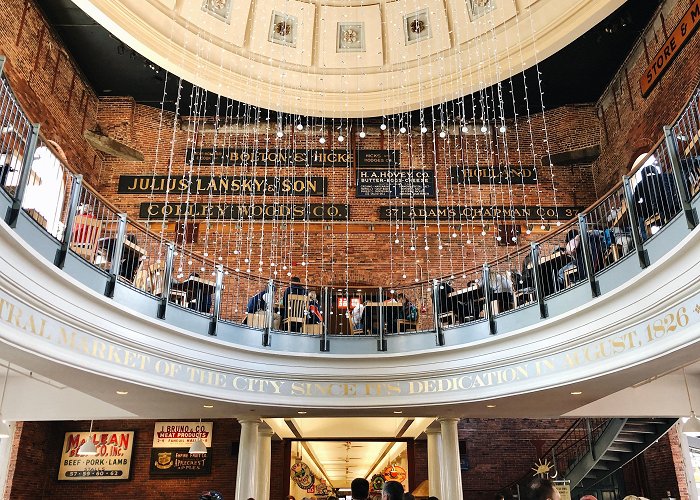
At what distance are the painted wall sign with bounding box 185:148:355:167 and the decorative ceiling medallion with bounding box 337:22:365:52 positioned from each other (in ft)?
8.31

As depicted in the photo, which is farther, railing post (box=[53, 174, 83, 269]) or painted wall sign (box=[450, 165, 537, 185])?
painted wall sign (box=[450, 165, 537, 185])

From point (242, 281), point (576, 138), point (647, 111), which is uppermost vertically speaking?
point (576, 138)

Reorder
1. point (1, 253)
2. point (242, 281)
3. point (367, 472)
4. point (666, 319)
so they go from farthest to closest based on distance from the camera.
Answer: point (367, 472) < point (242, 281) < point (666, 319) < point (1, 253)

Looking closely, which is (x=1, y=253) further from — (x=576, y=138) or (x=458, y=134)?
(x=576, y=138)

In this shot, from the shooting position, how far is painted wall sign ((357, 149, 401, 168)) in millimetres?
14984

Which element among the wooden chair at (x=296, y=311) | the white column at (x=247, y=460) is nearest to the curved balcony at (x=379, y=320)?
the wooden chair at (x=296, y=311)

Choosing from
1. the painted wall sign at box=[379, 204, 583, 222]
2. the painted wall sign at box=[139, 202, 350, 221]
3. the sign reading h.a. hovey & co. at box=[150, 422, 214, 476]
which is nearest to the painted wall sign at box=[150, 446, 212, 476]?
the sign reading h.a. hovey & co. at box=[150, 422, 214, 476]

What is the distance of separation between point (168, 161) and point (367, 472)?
541 inches

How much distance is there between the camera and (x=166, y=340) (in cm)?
825

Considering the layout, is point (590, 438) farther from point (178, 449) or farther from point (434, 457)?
point (178, 449)

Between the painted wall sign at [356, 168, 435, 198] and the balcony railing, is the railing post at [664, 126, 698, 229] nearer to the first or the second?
the balcony railing

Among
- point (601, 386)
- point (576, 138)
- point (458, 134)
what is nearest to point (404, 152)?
point (458, 134)

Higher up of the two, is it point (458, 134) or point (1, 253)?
point (458, 134)

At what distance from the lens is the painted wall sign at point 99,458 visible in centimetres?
1315
